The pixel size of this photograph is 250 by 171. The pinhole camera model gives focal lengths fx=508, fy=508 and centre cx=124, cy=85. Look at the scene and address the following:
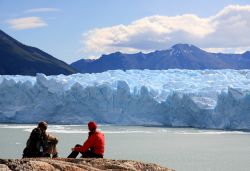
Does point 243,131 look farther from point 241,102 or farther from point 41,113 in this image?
point 41,113

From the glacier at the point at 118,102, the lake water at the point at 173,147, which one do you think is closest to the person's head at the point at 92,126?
the lake water at the point at 173,147

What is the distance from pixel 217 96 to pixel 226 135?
11.7 feet

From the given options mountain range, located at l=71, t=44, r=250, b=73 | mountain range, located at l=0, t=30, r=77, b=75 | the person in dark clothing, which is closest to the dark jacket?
the person in dark clothing

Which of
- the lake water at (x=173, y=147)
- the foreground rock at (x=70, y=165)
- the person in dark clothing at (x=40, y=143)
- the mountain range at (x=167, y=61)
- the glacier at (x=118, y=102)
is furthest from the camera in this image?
the mountain range at (x=167, y=61)

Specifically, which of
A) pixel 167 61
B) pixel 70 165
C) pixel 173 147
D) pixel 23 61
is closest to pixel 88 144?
pixel 70 165

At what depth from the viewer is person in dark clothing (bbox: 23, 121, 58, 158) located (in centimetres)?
521

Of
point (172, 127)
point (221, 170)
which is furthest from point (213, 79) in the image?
point (221, 170)

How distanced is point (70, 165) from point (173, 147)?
14.5 m

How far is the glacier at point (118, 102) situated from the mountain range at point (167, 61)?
276ft

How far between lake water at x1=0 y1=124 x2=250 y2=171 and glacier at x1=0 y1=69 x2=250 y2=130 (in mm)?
1221

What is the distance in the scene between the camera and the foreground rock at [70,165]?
385cm

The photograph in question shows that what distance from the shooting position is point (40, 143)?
17.2 feet

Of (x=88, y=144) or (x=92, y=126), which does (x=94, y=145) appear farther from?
(x=92, y=126)

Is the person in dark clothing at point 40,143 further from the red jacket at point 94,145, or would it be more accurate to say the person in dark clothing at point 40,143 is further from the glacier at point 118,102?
the glacier at point 118,102
